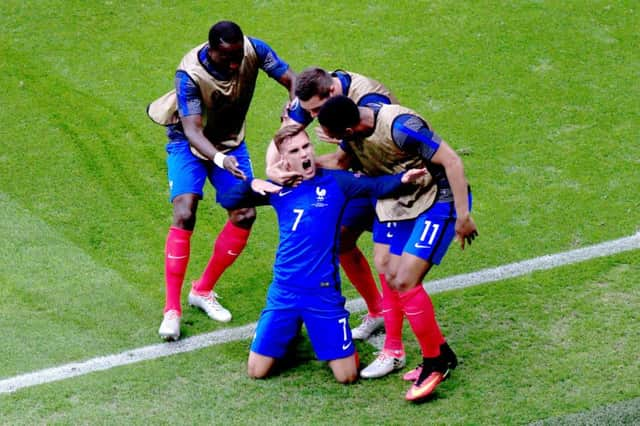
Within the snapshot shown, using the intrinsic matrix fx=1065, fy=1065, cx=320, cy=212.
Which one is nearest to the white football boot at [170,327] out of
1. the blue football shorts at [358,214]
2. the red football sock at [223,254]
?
the red football sock at [223,254]

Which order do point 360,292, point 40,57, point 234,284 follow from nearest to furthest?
point 360,292, point 234,284, point 40,57

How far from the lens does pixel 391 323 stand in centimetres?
720

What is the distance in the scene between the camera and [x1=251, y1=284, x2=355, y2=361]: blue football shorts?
7043 millimetres

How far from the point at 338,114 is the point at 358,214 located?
1187 mm

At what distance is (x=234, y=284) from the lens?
28.0 feet

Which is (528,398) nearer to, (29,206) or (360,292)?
(360,292)

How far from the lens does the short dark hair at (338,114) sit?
6504 millimetres

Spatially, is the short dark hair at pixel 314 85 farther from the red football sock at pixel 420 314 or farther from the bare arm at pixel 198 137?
the red football sock at pixel 420 314

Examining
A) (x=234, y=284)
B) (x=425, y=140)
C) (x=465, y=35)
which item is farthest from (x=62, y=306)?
(x=465, y=35)

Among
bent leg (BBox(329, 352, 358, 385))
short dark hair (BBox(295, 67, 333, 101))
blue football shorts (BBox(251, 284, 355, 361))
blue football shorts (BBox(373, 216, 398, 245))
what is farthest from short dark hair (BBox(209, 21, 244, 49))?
bent leg (BBox(329, 352, 358, 385))

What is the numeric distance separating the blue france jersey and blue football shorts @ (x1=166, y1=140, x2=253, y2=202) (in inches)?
37.1

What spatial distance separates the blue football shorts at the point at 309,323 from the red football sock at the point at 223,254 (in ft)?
3.41

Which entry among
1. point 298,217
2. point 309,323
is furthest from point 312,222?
point 309,323

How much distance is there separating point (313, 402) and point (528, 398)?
1.36m
